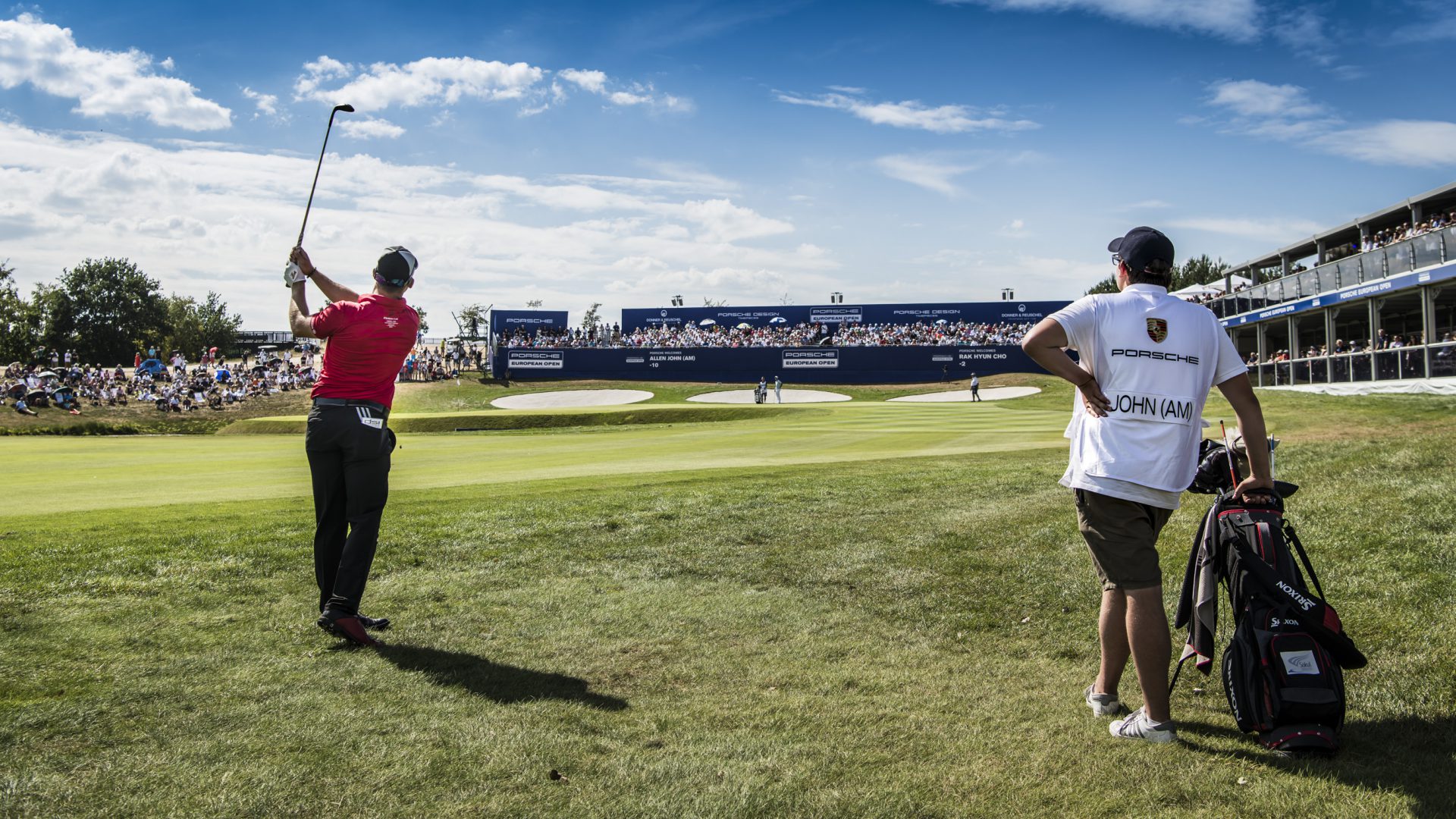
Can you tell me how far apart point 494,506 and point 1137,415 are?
26.6 ft

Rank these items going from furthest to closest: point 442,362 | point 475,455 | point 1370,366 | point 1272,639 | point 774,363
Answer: point 442,362, point 774,363, point 1370,366, point 475,455, point 1272,639

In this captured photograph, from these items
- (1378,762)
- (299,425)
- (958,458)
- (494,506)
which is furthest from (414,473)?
(299,425)

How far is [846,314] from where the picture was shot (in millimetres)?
71875

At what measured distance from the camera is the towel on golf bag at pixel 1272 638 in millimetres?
3877

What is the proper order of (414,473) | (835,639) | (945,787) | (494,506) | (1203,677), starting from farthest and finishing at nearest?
(414,473) < (494,506) < (835,639) < (1203,677) < (945,787)

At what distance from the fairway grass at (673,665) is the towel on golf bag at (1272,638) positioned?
151mm

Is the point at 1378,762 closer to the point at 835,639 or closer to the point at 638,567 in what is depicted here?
the point at 835,639

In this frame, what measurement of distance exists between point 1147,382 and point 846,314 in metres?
68.3

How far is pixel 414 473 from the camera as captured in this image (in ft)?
55.8

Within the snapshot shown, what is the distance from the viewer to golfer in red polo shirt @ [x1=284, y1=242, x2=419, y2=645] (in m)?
5.84

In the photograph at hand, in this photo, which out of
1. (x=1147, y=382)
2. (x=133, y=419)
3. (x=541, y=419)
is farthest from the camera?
(x=133, y=419)

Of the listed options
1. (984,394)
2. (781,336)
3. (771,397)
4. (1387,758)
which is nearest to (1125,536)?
(1387,758)

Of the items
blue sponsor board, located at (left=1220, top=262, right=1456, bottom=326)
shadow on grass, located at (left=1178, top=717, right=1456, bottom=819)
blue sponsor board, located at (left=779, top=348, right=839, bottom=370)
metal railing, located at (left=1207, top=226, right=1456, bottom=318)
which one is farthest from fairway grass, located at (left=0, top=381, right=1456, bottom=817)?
blue sponsor board, located at (left=779, top=348, right=839, bottom=370)

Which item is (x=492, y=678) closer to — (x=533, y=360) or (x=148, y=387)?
(x=148, y=387)
